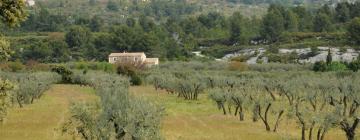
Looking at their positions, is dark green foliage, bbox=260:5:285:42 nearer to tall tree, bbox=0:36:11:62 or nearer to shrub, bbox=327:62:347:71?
shrub, bbox=327:62:347:71

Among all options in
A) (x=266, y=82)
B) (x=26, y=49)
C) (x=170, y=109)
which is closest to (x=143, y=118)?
(x=170, y=109)

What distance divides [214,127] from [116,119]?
21.4 meters

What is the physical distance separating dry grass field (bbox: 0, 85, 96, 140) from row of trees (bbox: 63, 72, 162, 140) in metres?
4.75

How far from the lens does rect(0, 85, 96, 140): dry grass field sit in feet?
145

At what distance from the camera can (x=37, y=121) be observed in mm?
53688

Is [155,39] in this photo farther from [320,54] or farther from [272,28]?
[320,54]

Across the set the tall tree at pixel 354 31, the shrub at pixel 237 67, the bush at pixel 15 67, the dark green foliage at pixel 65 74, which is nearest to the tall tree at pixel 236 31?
the tall tree at pixel 354 31

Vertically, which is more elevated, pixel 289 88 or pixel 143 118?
pixel 143 118

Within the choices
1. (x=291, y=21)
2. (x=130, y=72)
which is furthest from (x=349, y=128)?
(x=291, y=21)

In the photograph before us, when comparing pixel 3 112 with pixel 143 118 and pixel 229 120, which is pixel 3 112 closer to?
pixel 143 118

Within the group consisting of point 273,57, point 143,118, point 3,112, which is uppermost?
point 3,112

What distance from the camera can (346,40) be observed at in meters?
154

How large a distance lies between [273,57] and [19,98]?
92341mm

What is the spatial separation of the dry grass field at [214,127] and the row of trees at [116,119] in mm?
7030
